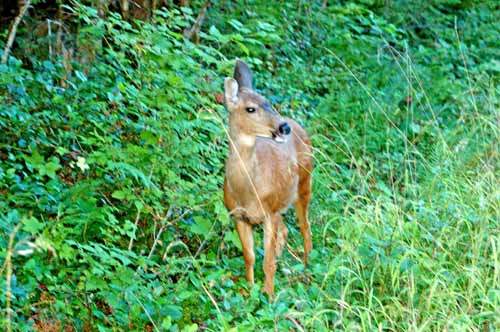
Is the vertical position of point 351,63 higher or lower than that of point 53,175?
lower

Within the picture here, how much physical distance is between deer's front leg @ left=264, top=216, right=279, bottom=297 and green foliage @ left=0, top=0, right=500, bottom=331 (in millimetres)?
140

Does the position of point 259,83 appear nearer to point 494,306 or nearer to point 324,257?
point 324,257

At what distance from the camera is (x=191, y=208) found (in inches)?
289

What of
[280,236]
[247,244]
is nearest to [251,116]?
[247,244]

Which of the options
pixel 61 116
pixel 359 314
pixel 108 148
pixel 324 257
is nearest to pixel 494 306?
pixel 359 314

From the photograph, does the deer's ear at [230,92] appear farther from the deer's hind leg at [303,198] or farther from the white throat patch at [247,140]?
the deer's hind leg at [303,198]

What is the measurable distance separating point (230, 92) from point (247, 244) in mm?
1085

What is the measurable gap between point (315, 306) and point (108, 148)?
206 centimetres

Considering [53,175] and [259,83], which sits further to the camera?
[259,83]

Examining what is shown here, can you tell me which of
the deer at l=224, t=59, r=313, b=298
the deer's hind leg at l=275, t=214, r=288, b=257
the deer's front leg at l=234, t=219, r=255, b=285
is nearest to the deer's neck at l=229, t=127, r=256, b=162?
the deer at l=224, t=59, r=313, b=298

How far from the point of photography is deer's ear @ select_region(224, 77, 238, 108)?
7.66m

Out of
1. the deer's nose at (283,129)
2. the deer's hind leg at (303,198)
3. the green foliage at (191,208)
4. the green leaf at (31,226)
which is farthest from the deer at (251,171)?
the green leaf at (31,226)

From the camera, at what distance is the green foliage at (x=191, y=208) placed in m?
6.01

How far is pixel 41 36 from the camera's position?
9.72 meters
